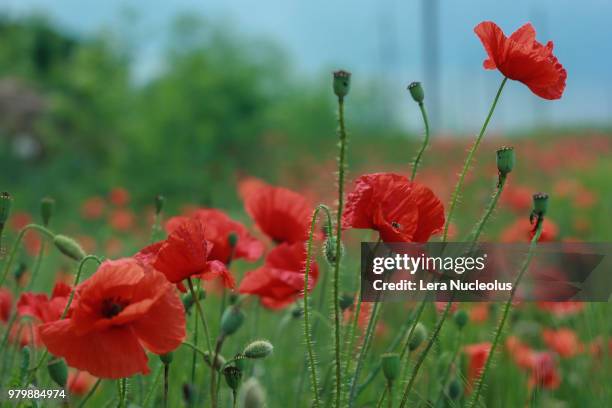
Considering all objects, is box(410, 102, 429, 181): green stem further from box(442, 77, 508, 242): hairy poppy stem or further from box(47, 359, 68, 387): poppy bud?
box(47, 359, 68, 387): poppy bud

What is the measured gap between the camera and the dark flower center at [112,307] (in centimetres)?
88

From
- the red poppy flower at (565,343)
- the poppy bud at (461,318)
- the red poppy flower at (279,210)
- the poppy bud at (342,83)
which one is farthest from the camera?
the red poppy flower at (565,343)

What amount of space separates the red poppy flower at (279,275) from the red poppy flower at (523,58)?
41 cm

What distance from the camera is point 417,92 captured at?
40.6 inches

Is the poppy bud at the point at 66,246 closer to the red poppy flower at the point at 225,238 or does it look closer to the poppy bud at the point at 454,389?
the red poppy flower at the point at 225,238

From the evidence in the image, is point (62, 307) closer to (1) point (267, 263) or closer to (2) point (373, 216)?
(1) point (267, 263)

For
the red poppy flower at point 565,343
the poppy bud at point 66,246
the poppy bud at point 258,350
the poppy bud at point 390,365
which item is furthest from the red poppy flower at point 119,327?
the red poppy flower at point 565,343

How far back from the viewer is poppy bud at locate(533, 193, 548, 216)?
94 centimetres

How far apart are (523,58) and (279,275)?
48cm

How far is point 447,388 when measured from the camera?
48.8 inches

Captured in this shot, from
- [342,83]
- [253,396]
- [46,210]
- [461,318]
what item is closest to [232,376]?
[253,396]

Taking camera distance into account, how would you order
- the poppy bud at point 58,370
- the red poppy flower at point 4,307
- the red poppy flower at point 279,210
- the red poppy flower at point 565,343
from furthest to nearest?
the red poppy flower at point 565,343 < the red poppy flower at point 4,307 < the red poppy flower at point 279,210 < the poppy bud at point 58,370

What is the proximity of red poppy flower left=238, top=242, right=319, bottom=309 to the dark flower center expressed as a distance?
32 cm

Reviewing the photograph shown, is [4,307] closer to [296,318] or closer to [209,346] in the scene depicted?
[296,318]
